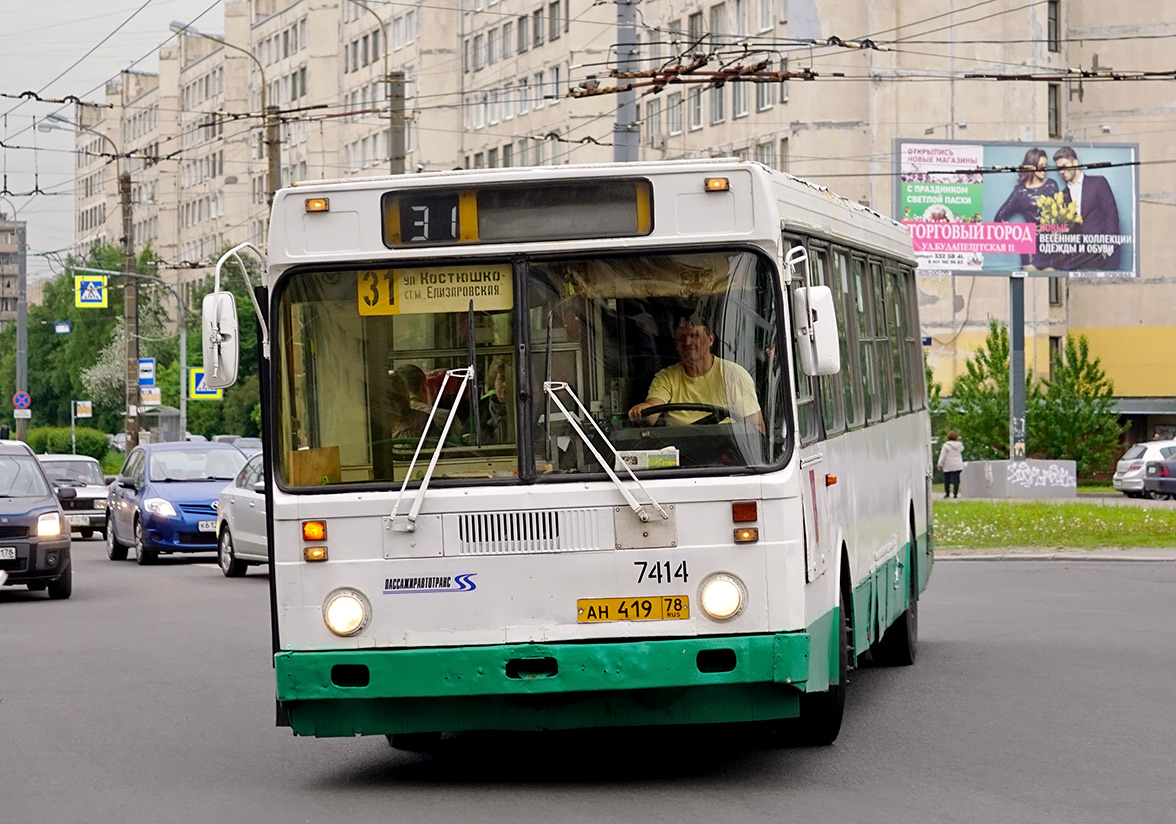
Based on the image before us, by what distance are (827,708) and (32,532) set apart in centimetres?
1346

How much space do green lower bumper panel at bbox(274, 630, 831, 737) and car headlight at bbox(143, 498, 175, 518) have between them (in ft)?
66.9

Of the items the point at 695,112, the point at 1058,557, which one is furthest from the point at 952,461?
the point at 695,112

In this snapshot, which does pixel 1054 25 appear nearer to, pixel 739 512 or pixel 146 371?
pixel 146 371

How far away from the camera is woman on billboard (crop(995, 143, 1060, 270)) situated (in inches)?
1866

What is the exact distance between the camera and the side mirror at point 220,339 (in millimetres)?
8992

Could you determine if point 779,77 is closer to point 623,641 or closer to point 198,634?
point 198,634

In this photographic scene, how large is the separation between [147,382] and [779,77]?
37.6 metres

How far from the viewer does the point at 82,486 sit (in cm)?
3916

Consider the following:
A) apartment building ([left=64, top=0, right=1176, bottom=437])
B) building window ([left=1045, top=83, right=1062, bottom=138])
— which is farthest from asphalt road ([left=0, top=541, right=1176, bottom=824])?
building window ([left=1045, top=83, right=1062, bottom=138])

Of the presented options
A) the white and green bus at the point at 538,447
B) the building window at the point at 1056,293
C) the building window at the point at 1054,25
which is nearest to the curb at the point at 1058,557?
the white and green bus at the point at 538,447

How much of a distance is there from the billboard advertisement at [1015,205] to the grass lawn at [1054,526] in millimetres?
10008

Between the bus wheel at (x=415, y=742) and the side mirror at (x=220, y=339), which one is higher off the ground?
the side mirror at (x=220, y=339)

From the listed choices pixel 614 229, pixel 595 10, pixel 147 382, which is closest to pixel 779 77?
pixel 614 229

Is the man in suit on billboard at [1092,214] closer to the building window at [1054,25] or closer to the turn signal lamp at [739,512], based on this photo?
the building window at [1054,25]
